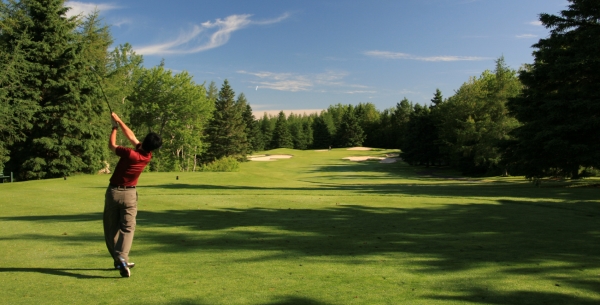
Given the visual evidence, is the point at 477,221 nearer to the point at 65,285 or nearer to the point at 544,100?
the point at 65,285

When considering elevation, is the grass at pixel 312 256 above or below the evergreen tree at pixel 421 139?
below

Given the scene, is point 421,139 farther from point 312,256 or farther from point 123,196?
point 123,196

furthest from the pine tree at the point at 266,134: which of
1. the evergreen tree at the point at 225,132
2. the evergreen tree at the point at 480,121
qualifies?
the evergreen tree at the point at 480,121

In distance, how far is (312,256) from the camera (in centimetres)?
721

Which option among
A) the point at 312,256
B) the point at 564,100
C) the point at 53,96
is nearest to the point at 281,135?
the point at 53,96

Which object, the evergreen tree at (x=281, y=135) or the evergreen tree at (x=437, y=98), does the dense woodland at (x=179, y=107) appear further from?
the evergreen tree at (x=281, y=135)

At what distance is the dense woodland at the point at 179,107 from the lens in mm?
22672

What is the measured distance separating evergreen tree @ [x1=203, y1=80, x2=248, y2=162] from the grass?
5753 cm

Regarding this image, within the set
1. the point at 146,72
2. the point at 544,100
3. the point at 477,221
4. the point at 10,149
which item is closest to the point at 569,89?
the point at 544,100

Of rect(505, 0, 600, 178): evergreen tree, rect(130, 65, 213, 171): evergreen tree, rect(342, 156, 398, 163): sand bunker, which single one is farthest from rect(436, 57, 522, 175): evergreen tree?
rect(130, 65, 213, 171): evergreen tree

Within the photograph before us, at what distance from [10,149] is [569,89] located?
131 feet

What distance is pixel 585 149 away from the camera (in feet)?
70.2

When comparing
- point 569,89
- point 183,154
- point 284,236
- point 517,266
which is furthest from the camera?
point 183,154

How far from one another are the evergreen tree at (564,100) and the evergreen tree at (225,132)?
51584mm
